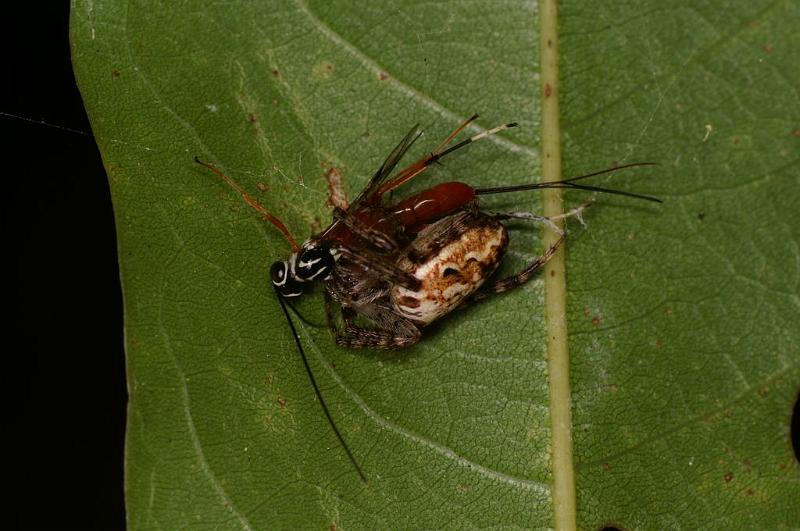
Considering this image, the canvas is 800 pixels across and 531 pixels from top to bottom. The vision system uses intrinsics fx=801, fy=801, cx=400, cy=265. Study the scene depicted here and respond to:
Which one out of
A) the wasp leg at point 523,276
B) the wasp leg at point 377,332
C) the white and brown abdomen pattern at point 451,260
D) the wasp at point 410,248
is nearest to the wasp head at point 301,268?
the wasp at point 410,248

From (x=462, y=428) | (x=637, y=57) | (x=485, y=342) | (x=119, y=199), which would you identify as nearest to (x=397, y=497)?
(x=462, y=428)

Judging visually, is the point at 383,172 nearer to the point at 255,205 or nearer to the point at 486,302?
the point at 255,205

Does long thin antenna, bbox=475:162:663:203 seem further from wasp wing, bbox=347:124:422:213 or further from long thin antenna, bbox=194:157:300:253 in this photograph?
long thin antenna, bbox=194:157:300:253

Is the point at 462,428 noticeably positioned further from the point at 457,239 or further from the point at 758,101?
the point at 758,101

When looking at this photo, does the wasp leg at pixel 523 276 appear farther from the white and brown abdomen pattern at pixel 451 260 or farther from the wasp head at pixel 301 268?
the wasp head at pixel 301 268

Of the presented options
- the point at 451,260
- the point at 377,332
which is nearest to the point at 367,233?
the point at 451,260
